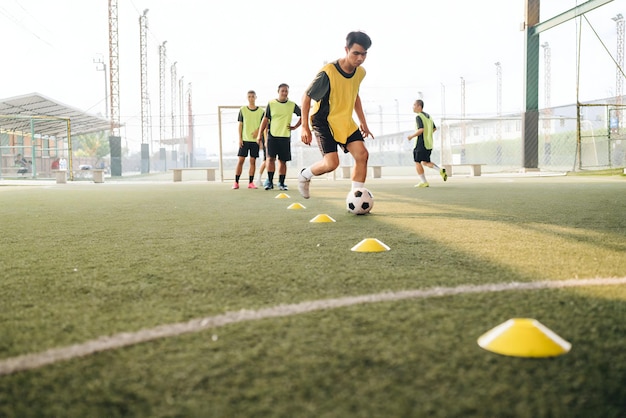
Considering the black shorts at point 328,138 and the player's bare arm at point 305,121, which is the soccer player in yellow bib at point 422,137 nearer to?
the black shorts at point 328,138

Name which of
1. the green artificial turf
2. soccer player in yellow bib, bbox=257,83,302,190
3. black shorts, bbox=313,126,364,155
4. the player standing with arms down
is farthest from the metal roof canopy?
the green artificial turf

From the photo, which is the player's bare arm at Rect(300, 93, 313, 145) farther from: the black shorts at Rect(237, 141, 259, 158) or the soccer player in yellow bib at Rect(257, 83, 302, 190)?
the black shorts at Rect(237, 141, 259, 158)

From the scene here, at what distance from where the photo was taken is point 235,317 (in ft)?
5.51

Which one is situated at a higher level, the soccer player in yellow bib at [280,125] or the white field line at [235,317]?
the soccer player in yellow bib at [280,125]

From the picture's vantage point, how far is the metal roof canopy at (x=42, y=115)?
84.4 feet

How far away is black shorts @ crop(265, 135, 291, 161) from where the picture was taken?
32.8ft

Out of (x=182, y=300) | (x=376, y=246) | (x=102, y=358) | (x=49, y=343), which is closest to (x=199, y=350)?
(x=102, y=358)

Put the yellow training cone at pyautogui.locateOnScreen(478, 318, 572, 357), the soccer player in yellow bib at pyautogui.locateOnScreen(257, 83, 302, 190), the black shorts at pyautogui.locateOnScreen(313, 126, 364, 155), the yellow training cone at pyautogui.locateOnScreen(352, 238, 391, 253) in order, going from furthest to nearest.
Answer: the soccer player in yellow bib at pyautogui.locateOnScreen(257, 83, 302, 190) → the black shorts at pyautogui.locateOnScreen(313, 126, 364, 155) → the yellow training cone at pyautogui.locateOnScreen(352, 238, 391, 253) → the yellow training cone at pyautogui.locateOnScreen(478, 318, 572, 357)

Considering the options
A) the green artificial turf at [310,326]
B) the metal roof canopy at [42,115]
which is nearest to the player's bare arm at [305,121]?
the green artificial turf at [310,326]

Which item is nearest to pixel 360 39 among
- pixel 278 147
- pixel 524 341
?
pixel 524 341

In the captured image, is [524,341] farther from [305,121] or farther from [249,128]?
[249,128]

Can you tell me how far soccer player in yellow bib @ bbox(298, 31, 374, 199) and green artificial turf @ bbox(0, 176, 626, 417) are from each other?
2120 mm

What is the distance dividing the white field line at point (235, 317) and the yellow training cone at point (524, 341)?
0.51 meters

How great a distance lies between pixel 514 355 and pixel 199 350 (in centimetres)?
82
